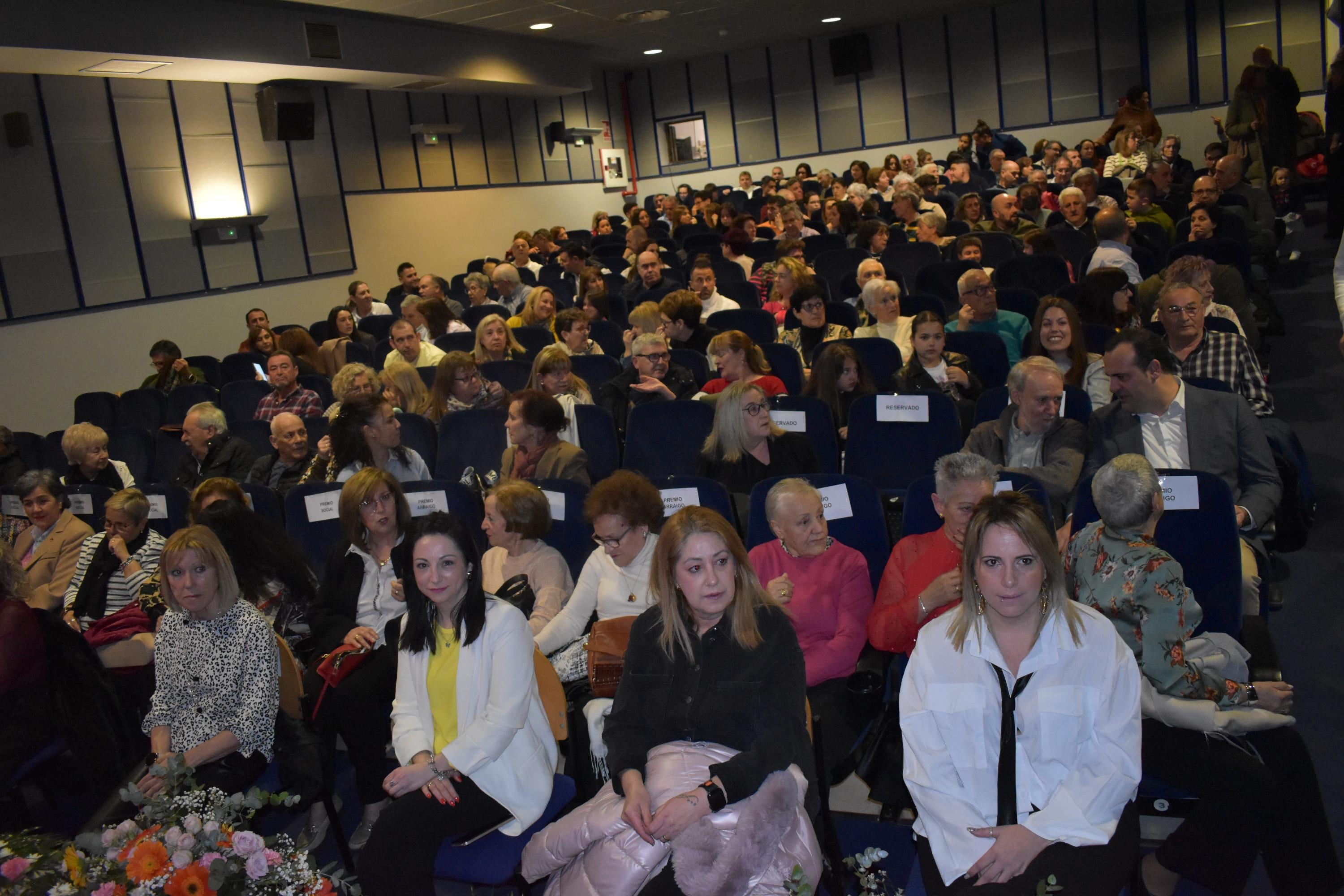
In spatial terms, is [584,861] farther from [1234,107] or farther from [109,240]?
[1234,107]

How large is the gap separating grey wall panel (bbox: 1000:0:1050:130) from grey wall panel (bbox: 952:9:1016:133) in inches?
3.2

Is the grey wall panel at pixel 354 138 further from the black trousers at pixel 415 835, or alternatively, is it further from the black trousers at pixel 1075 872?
the black trousers at pixel 1075 872

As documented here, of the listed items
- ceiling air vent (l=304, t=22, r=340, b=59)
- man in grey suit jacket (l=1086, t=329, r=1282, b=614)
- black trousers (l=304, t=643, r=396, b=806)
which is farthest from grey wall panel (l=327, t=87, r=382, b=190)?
man in grey suit jacket (l=1086, t=329, r=1282, b=614)

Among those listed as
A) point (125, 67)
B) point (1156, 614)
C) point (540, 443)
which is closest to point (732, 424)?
point (540, 443)

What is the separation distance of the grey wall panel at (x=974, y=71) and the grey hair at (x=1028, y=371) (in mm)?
14571

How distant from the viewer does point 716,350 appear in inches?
200

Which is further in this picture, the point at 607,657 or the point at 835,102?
the point at 835,102

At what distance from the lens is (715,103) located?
61.5 ft

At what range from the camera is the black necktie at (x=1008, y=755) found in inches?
83.2

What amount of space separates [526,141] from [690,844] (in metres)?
15.5

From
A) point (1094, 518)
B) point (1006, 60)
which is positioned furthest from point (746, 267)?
point (1006, 60)

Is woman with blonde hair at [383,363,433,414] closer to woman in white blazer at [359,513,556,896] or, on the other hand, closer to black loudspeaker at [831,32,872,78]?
woman in white blazer at [359,513,556,896]

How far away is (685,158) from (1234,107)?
1095 cm

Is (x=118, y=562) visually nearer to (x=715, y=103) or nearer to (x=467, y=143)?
(x=467, y=143)
